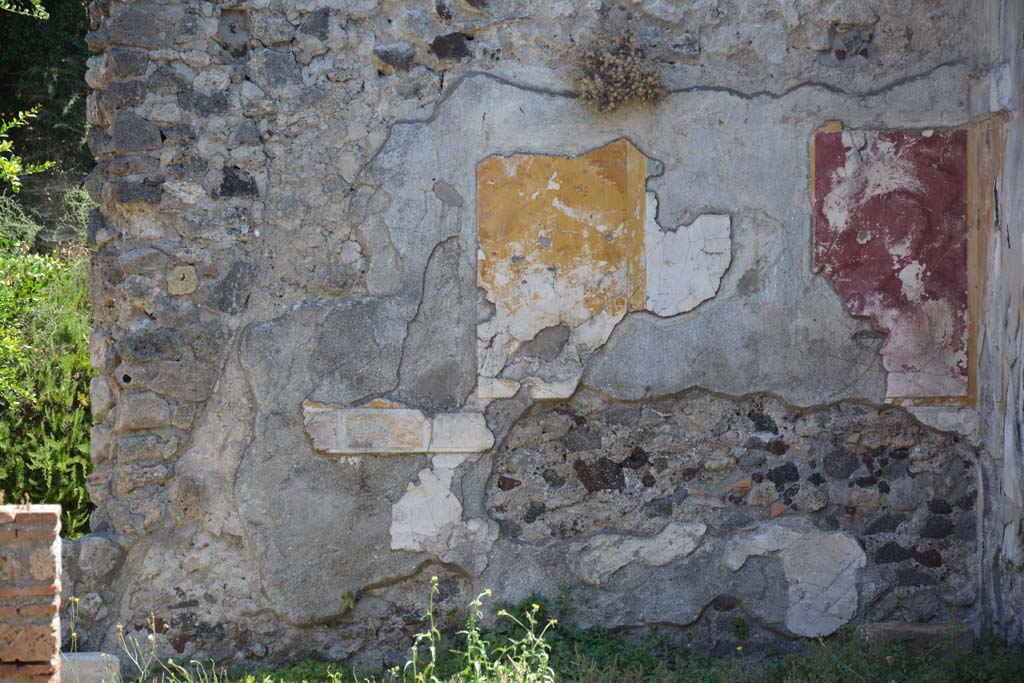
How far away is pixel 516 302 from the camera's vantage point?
14.3 feet

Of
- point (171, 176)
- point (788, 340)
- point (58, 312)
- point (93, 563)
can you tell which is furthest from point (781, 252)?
point (58, 312)

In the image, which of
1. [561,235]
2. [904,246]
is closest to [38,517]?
[561,235]

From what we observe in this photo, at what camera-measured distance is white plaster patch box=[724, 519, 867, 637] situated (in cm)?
441

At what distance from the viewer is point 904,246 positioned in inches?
175

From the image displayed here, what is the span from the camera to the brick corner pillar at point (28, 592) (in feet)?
10.3

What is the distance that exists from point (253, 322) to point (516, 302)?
1.04m

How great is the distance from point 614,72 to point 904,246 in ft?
4.56

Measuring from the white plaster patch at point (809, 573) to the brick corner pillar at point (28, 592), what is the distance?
2559 mm

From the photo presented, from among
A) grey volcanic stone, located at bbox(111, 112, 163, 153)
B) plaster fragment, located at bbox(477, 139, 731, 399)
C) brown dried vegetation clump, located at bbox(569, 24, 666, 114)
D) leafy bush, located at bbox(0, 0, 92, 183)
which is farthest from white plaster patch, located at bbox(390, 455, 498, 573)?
leafy bush, located at bbox(0, 0, 92, 183)

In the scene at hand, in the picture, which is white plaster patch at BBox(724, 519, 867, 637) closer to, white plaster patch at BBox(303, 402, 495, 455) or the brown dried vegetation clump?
white plaster patch at BBox(303, 402, 495, 455)

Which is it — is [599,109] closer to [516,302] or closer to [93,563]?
[516,302]

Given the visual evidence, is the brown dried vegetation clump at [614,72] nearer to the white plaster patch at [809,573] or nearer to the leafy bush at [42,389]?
the white plaster patch at [809,573]

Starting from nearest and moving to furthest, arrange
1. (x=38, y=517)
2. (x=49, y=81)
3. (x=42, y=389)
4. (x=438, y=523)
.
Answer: (x=38, y=517), (x=438, y=523), (x=42, y=389), (x=49, y=81)

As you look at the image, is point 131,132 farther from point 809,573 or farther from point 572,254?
point 809,573
